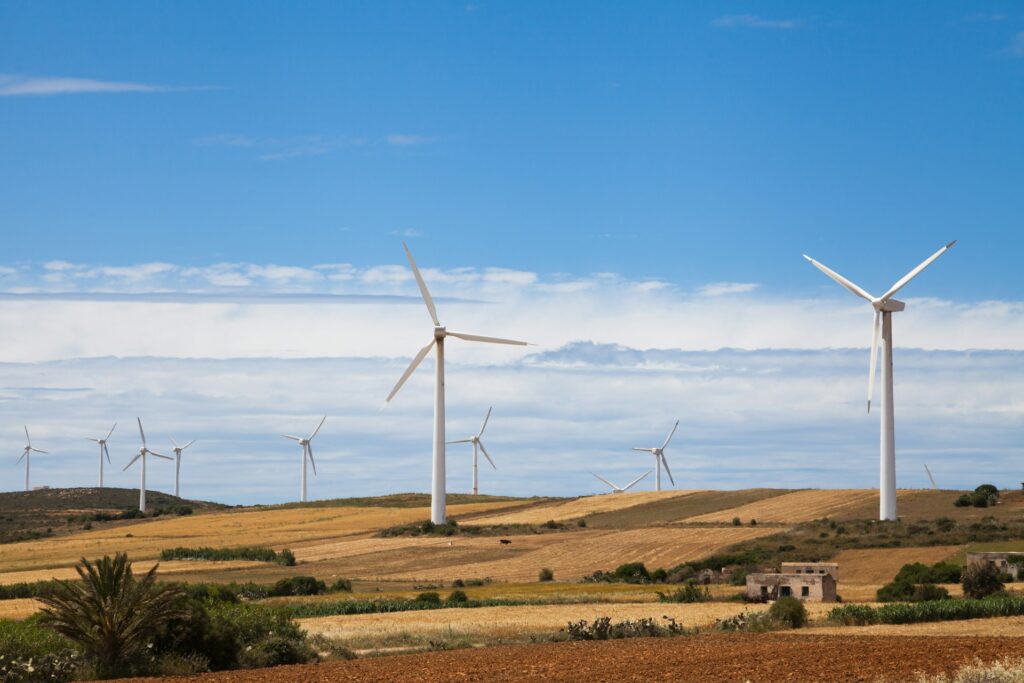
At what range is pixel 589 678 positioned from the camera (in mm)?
25000

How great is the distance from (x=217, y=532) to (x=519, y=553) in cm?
4064

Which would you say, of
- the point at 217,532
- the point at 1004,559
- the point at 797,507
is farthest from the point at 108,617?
the point at 217,532

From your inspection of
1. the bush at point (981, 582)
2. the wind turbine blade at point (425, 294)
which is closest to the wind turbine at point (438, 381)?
the wind turbine blade at point (425, 294)

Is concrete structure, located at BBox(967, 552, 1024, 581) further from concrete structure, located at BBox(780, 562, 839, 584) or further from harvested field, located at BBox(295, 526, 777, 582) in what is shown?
harvested field, located at BBox(295, 526, 777, 582)

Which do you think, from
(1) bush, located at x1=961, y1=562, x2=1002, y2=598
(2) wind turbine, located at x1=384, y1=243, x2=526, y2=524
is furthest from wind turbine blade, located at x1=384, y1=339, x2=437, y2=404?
(1) bush, located at x1=961, y1=562, x2=1002, y2=598

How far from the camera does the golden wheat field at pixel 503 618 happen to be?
41406mm

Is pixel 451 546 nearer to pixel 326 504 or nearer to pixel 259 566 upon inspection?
pixel 259 566

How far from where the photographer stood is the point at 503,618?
155 ft

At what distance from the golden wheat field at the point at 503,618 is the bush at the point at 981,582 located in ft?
19.1

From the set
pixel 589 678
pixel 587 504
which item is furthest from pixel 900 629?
pixel 587 504

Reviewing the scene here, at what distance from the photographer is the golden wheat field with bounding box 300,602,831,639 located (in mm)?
41406

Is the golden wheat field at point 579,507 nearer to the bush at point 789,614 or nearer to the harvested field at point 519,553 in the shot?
the harvested field at point 519,553

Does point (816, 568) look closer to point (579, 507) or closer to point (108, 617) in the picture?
point (108, 617)

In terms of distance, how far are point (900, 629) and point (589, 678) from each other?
16801 mm
